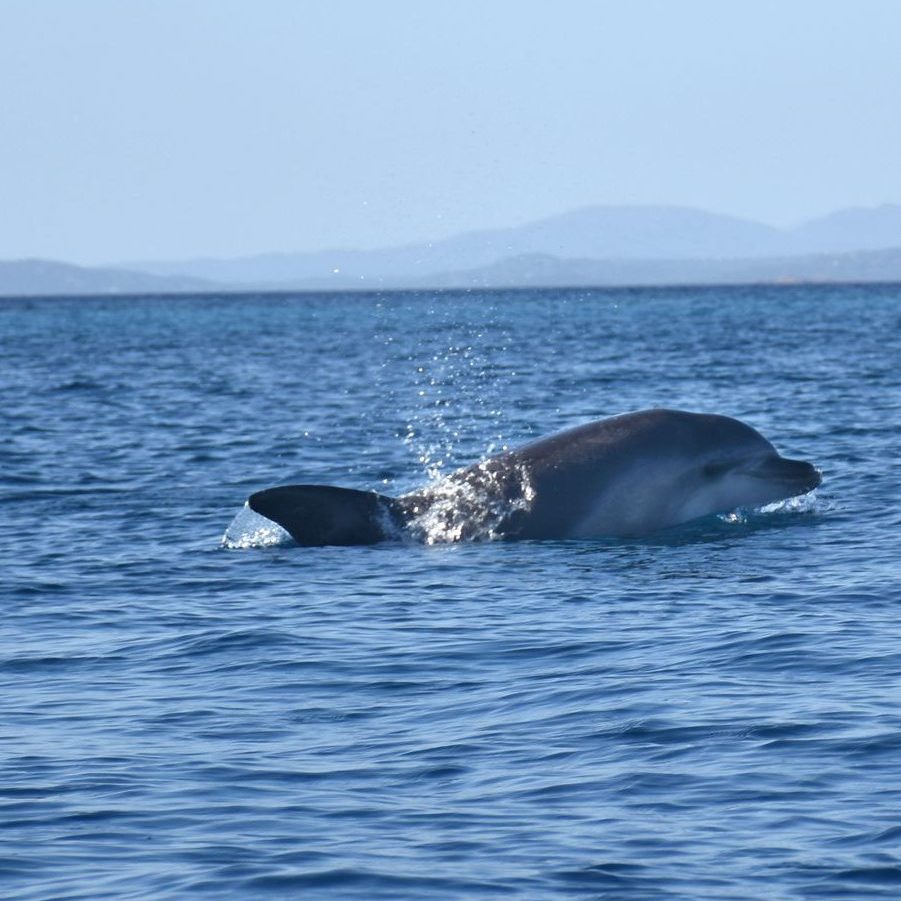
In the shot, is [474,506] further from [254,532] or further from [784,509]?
[784,509]

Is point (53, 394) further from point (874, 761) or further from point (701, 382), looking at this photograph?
point (874, 761)

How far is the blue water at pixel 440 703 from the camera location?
980 centimetres

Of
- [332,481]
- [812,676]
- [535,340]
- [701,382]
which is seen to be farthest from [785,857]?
[535,340]

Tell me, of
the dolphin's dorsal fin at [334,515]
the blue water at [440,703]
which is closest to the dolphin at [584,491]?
the dolphin's dorsal fin at [334,515]

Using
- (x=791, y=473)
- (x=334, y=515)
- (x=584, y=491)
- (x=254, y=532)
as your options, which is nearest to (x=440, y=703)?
(x=584, y=491)

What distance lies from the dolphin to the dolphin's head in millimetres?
10

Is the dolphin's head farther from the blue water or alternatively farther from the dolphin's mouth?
the blue water

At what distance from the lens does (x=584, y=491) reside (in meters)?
19.5

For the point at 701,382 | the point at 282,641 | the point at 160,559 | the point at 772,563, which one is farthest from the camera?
the point at 701,382

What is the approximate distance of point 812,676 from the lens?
1334 centimetres

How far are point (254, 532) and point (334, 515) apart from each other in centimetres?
116

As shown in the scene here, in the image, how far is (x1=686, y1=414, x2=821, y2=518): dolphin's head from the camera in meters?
19.9

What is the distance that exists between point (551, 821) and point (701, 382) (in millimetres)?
39710

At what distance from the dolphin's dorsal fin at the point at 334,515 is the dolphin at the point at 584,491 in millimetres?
10
